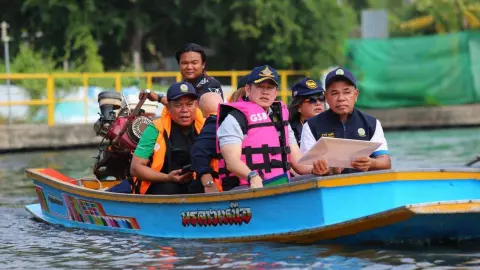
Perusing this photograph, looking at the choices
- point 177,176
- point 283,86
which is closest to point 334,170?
point 177,176

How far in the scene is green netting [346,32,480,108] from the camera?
3122 cm

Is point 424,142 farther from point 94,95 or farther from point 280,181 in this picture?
point 280,181

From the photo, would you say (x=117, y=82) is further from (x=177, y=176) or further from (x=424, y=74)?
(x=177, y=176)

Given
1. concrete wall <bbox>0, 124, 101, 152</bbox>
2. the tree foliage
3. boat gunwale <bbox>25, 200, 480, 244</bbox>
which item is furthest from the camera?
the tree foliage

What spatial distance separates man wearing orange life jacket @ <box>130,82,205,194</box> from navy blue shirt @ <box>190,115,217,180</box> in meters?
0.47

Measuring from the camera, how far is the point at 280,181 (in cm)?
1078

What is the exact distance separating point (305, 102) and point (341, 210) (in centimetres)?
249

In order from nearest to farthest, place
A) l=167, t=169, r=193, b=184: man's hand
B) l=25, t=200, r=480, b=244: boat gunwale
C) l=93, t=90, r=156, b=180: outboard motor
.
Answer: l=25, t=200, r=480, b=244: boat gunwale
l=167, t=169, r=193, b=184: man's hand
l=93, t=90, r=156, b=180: outboard motor

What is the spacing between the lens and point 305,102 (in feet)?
41.4

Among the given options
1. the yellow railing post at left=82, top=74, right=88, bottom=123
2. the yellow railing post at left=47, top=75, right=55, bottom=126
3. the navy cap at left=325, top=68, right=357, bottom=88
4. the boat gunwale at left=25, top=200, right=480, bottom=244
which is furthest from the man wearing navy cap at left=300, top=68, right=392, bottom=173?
the yellow railing post at left=82, top=74, right=88, bottom=123

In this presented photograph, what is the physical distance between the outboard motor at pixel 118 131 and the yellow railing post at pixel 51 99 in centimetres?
1312

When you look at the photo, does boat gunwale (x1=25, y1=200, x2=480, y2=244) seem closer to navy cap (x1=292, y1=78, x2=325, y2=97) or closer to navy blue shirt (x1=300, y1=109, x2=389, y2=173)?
navy blue shirt (x1=300, y1=109, x2=389, y2=173)

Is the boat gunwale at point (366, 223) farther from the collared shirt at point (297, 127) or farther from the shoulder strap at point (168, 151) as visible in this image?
the collared shirt at point (297, 127)

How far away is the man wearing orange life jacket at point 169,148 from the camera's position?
460 inches
